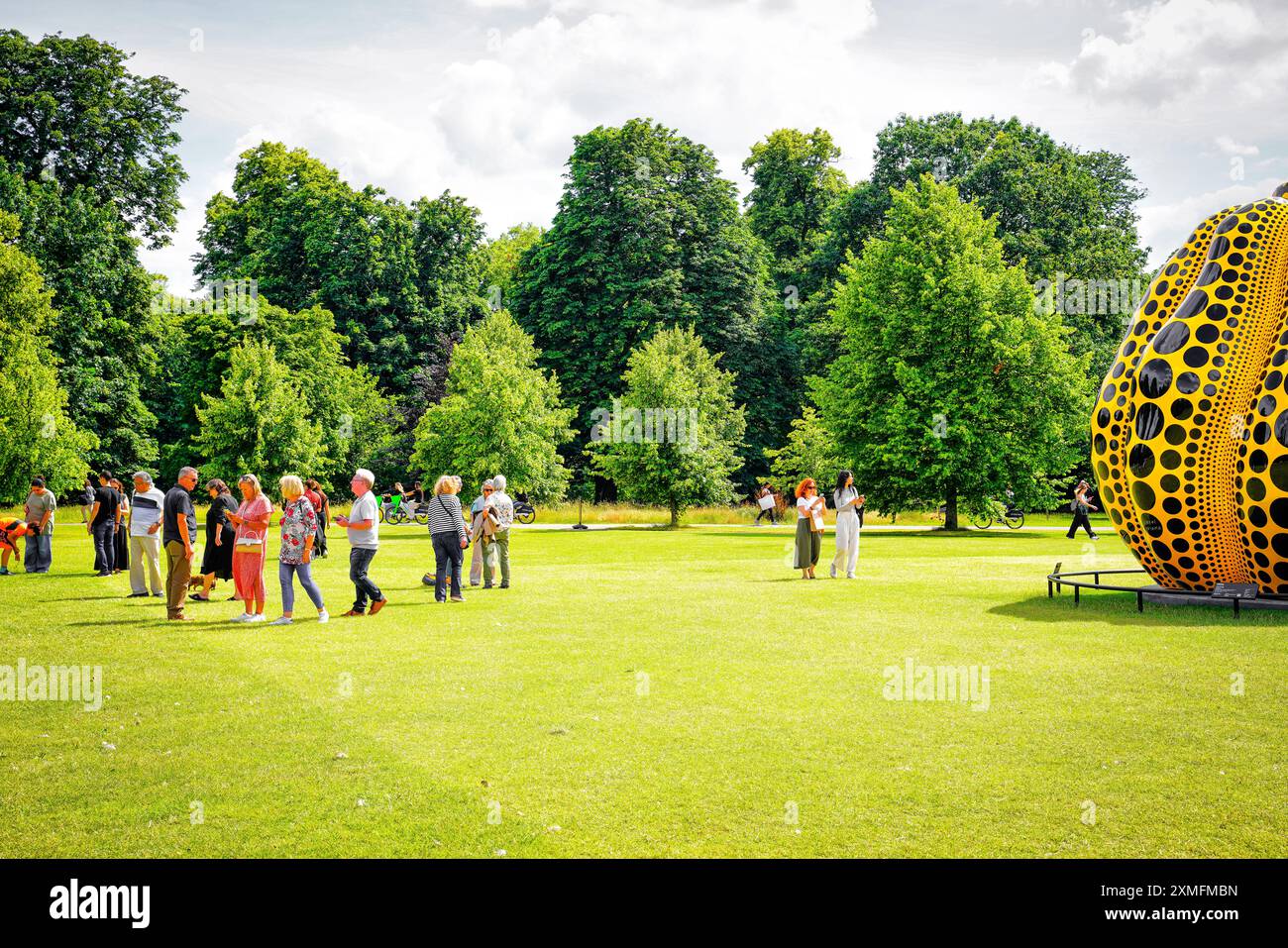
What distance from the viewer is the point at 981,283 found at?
47062 mm

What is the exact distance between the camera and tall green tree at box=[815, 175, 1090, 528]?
151 ft

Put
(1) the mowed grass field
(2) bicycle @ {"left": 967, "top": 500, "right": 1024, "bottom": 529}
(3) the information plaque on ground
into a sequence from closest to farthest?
1. (1) the mowed grass field
2. (3) the information plaque on ground
3. (2) bicycle @ {"left": 967, "top": 500, "right": 1024, "bottom": 529}

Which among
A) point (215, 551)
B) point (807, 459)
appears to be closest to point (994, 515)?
point (807, 459)

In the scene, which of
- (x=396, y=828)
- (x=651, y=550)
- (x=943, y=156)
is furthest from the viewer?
(x=943, y=156)

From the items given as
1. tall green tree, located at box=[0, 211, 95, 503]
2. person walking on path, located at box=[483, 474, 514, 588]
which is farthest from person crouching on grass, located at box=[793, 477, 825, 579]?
tall green tree, located at box=[0, 211, 95, 503]

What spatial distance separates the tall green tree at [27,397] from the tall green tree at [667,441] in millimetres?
Answer: 23954

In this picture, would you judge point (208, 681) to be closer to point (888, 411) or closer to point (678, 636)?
point (678, 636)

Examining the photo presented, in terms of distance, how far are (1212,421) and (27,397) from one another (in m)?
45.9

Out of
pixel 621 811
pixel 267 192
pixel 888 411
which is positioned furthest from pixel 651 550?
pixel 267 192

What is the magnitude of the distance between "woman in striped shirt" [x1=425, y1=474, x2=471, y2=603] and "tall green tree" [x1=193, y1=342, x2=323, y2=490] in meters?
37.4

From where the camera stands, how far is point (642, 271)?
68.8 metres

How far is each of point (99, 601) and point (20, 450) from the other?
103 ft

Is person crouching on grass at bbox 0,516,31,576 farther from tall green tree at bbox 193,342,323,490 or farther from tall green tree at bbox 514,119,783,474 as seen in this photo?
tall green tree at bbox 514,119,783,474

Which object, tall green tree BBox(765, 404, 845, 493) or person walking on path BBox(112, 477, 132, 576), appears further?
tall green tree BBox(765, 404, 845, 493)
